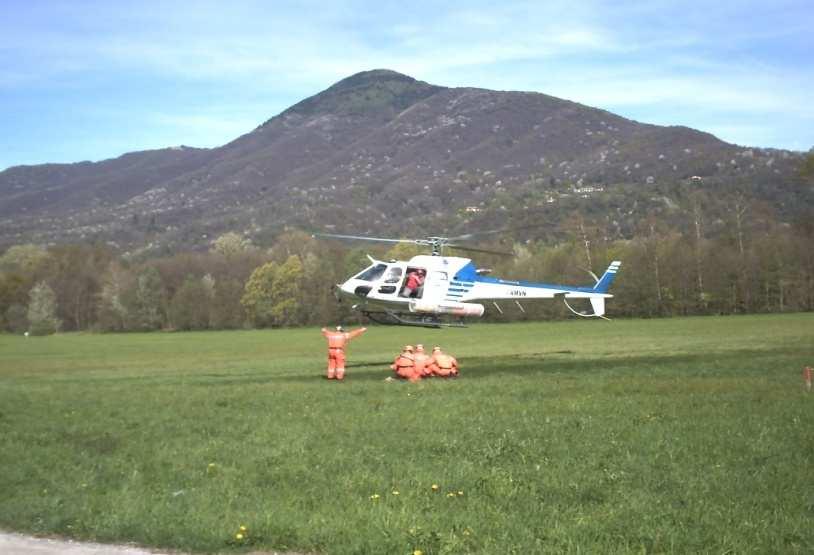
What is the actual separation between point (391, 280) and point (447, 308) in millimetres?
2065

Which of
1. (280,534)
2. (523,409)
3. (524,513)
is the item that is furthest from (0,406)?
(524,513)

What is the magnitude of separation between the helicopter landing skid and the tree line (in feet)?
53.3

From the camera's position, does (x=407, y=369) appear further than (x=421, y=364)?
No

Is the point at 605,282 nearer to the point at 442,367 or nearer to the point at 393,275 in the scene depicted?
the point at 393,275

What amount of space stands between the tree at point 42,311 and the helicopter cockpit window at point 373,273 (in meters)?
94.0

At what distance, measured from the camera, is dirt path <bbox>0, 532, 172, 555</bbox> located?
26.7 feet

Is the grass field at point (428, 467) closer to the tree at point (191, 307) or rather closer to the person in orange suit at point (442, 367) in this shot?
the person in orange suit at point (442, 367)

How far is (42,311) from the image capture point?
111688 mm

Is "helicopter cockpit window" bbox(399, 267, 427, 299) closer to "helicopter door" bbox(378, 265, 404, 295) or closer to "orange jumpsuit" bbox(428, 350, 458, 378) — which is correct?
"helicopter door" bbox(378, 265, 404, 295)

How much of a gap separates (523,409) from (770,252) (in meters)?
65.2

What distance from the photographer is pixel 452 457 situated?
37.0 feet

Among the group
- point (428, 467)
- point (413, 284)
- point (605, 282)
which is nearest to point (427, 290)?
point (413, 284)

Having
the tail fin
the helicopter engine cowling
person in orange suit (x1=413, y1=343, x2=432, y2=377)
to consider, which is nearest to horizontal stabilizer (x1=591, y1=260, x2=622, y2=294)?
the tail fin

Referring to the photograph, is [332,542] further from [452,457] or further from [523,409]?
[523,409]
